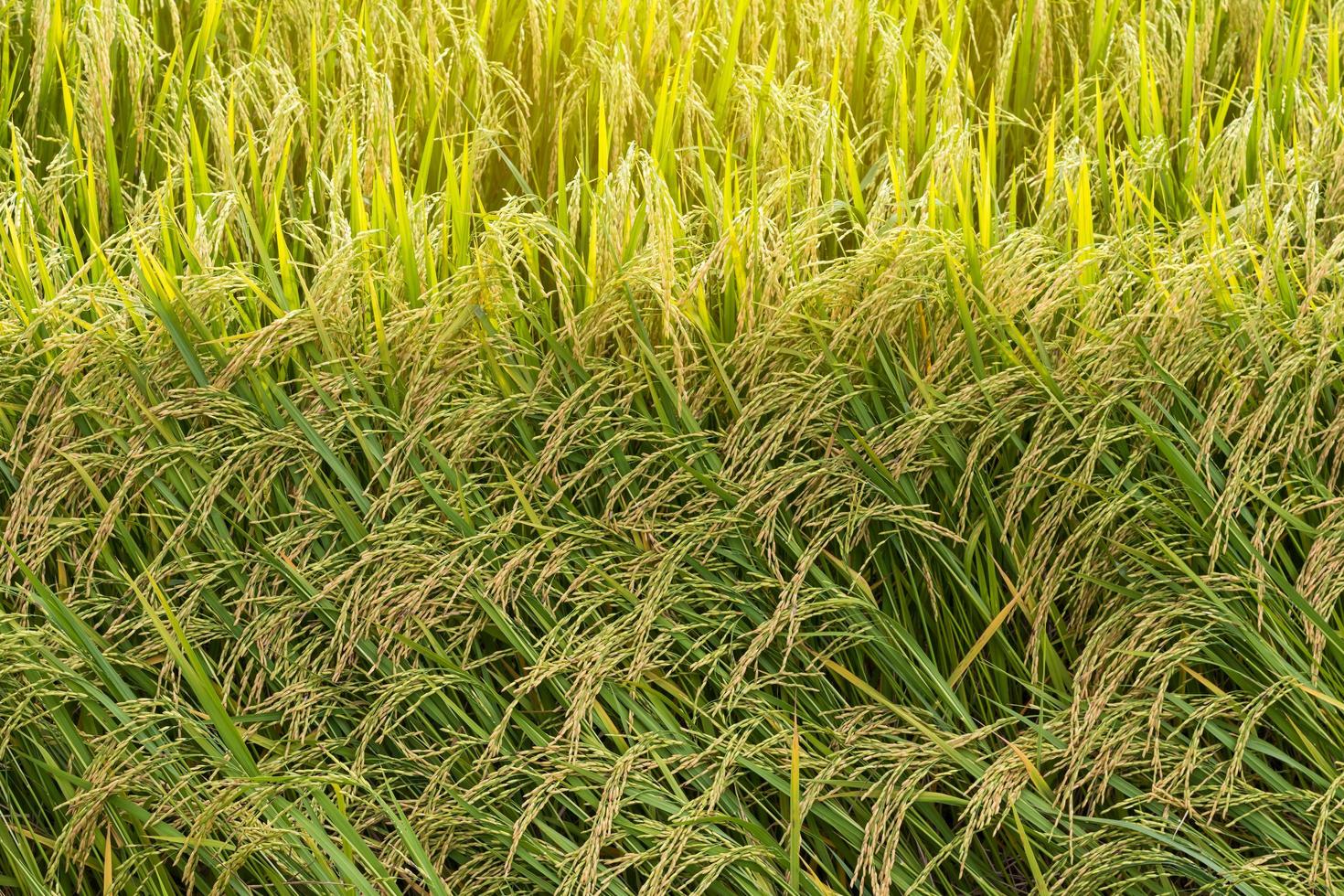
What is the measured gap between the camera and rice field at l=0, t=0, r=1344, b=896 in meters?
1.86

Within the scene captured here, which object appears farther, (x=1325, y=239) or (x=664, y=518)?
(x=1325, y=239)

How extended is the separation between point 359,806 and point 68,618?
0.56m

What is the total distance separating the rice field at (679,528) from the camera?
1.86m

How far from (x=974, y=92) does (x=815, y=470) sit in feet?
4.80

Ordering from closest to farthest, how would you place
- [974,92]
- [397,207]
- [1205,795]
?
[1205,795] < [397,207] < [974,92]

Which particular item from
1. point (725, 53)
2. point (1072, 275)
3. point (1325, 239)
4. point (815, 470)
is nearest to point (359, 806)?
point (815, 470)

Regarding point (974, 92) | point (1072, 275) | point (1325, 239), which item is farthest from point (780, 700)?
point (974, 92)

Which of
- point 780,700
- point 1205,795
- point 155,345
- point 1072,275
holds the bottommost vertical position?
point 1205,795

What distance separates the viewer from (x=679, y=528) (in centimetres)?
201

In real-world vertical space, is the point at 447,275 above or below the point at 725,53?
below

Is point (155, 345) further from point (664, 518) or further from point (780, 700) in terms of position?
point (780, 700)

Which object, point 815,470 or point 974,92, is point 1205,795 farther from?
point 974,92

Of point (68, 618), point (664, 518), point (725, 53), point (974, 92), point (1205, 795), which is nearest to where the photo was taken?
point (1205, 795)

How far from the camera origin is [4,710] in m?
1.94
